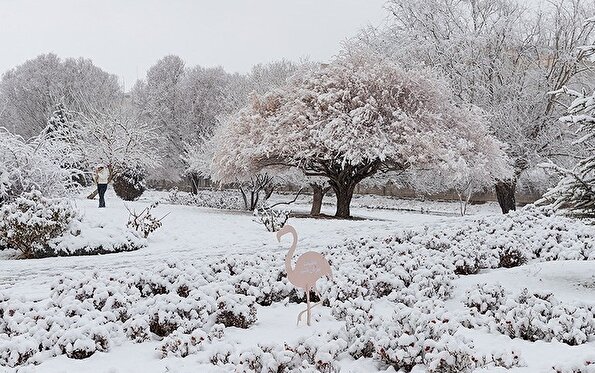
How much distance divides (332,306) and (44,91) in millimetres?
47318

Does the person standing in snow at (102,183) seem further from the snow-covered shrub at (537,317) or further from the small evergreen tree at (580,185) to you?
the small evergreen tree at (580,185)

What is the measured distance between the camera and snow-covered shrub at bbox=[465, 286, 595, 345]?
536 cm

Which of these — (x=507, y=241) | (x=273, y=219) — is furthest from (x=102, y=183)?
(x=507, y=241)

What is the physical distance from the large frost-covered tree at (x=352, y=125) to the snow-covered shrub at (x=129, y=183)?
28.7 ft

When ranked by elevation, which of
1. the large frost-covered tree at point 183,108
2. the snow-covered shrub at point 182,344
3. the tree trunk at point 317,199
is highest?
the large frost-covered tree at point 183,108

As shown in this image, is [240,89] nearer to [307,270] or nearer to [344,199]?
[344,199]

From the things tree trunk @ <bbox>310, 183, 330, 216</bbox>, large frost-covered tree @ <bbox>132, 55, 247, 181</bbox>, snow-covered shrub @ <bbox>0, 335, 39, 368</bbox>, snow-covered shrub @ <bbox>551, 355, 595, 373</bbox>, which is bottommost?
snow-covered shrub @ <bbox>0, 335, 39, 368</bbox>

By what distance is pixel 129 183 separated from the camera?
29.2 meters

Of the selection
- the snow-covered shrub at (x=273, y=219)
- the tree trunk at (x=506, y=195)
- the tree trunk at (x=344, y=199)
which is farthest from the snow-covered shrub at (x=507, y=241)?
the tree trunk at (x=506, y=195)

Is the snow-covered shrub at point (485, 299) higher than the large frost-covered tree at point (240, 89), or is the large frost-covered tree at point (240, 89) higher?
the large frost-covered tree at point (240, 89)

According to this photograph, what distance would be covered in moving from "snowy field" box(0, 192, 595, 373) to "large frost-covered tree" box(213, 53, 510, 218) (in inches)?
296

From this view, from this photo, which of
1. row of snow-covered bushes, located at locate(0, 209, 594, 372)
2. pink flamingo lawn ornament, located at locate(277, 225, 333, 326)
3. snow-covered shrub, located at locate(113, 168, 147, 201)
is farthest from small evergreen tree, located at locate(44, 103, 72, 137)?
pink flamingo lawn ornament, located at locate(277, 225, 333, 326)

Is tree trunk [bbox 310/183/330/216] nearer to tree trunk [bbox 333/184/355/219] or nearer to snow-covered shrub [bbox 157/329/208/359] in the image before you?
tree trunk [bbox 333/184/355/219]

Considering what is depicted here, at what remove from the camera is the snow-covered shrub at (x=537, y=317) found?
5.36 metres
